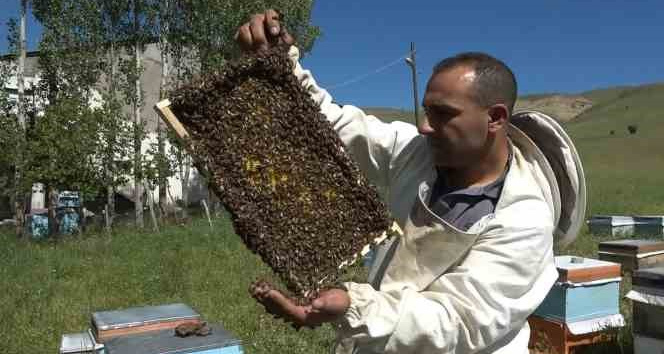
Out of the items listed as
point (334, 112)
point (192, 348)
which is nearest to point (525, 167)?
point (334, 112)

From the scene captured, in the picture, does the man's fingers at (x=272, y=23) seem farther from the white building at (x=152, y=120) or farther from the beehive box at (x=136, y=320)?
the white building at (x=152, y=120)

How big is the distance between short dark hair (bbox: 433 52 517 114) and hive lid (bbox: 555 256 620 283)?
10.7 ft

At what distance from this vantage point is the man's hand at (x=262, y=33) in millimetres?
1918

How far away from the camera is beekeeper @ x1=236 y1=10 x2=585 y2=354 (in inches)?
61.0

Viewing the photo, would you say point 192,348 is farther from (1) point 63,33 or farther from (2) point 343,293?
(1) point 63,33

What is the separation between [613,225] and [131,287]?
7.96m

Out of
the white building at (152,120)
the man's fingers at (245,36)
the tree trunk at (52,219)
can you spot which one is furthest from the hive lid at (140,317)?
the white building at (152,120)

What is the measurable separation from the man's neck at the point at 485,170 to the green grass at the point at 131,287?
11.5ft

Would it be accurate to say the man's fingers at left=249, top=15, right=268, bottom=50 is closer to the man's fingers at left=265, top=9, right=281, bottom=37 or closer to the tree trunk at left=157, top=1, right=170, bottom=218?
the man's fingers at left=265, top=9, right=281, bottom=37

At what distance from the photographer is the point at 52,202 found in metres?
14.4

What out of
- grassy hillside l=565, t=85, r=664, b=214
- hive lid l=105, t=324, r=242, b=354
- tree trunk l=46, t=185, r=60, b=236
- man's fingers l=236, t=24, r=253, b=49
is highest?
man's fingers l=236, t=24, r=253, b=49

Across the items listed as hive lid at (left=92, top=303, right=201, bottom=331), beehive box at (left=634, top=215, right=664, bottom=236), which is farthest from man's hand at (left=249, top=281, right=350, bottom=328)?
beehive box at (left=634, top=215, right=664, bottom=236)

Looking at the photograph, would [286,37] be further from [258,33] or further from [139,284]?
[139,284]

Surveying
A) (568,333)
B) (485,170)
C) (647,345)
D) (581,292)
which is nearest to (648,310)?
(647,345)
